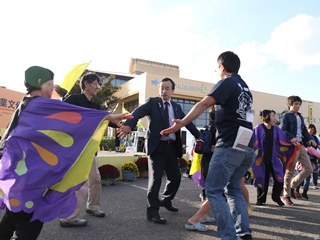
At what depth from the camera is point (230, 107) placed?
9.77 feet

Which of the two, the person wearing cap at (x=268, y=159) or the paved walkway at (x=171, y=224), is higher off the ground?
the person wearing cap at (x=268, y=159)

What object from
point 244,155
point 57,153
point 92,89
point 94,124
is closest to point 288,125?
point 244,155

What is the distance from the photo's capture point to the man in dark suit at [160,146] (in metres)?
4.12

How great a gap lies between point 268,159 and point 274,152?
18 cm

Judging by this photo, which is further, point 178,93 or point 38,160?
point 178,93

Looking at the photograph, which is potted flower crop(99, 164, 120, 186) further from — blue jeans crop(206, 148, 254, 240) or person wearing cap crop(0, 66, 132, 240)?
person wearing cap crop(0, 66, 132, 240)

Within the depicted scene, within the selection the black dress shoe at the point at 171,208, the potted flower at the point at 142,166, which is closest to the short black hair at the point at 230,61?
the black dress shoe at the point at 171,208

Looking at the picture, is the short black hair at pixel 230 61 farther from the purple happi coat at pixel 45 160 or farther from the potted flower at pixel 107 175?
the potted flower at pixel 107 175

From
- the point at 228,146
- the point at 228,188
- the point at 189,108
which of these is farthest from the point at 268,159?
the point at 189,108

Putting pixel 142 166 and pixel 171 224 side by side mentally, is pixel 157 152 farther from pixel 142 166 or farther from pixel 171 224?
pixel 142 166

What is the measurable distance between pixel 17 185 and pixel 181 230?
2158mm

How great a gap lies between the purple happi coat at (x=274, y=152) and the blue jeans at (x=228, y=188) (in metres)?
2.54

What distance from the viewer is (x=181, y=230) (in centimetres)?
372

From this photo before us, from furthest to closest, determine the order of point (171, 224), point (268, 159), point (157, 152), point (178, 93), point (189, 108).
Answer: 1. point (189, 108)
2. point (178, 93)
3. point (268, 159)
4. point (157, 152)
5. point (171, 224)
